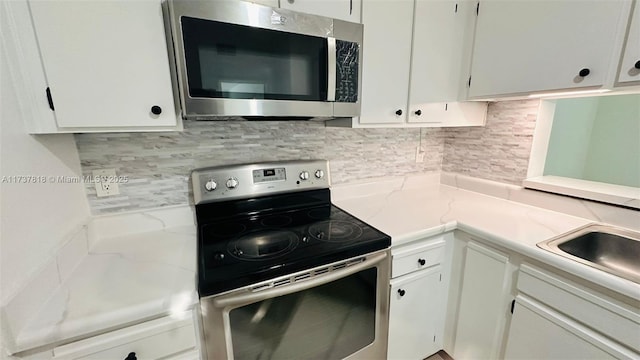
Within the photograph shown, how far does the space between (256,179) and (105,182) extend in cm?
65

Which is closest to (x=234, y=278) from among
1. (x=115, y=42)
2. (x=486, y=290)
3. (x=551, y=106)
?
(x=115, y=42)

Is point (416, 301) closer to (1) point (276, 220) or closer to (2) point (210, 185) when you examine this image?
(1) point (276, 220)

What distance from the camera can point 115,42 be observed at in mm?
838

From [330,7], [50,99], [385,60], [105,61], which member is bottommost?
[50,99]

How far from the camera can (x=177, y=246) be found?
1.12 m

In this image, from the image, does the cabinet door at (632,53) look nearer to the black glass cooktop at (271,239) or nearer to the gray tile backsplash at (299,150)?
the gray tile backsplash at (299,150)

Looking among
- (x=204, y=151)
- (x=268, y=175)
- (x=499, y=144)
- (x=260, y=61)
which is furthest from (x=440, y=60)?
(x=204, y=151)

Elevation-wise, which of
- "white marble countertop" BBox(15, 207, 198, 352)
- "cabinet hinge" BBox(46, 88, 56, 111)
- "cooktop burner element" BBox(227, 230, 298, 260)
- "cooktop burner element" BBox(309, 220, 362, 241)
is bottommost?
"white marble countertop" BBox(15, 207, 198, 352)

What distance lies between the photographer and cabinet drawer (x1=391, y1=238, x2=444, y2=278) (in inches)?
48.6

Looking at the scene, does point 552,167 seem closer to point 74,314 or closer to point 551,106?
point 551,106

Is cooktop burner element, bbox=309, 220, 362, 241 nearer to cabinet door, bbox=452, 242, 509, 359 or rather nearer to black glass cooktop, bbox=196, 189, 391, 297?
black glass cooktop, bbox=196, 189, 391, 297

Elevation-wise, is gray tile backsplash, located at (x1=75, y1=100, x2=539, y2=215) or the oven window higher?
gray tile backsplash, located at (x1=75, y1=100, x2=539, y2=215)

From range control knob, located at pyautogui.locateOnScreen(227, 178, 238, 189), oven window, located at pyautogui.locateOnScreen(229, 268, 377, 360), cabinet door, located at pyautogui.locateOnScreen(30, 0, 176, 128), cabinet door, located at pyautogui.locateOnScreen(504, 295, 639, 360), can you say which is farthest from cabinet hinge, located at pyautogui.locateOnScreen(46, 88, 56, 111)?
cabinet door, located at pyautogui.locateOnScreen(504, 295, 639, 360)

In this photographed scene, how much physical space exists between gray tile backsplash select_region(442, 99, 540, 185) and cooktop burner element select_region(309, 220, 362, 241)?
111 cm
